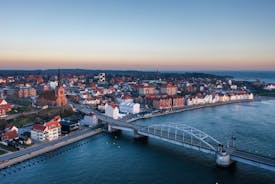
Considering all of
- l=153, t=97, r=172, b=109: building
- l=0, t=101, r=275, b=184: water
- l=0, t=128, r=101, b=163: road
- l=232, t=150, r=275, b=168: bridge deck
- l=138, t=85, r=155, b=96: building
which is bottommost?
l=0, t=101, r=275, b=184: water

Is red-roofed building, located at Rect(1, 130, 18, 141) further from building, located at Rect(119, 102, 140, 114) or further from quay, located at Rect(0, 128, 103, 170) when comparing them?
building, located at Rect(119, 102, 140, 114)

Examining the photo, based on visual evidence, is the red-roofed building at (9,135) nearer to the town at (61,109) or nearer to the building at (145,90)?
the town at (61,109)

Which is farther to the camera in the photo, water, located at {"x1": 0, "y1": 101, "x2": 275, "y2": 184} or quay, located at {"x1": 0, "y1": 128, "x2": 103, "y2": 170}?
quay, located at {"x1": 0, "y1": 128, "x2": 103, "y2": 170}

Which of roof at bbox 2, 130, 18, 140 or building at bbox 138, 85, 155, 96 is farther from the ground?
building at bbox 138, 85, 155, 96

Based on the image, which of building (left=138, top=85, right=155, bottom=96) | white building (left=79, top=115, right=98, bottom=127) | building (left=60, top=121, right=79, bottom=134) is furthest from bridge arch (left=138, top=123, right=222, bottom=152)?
building (left=138, top=85, right=155, bottom=96)

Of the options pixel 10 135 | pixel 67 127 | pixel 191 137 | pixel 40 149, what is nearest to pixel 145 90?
pixel 67 127

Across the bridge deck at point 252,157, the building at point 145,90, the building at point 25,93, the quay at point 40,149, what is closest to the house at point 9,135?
the quay at point 40,149

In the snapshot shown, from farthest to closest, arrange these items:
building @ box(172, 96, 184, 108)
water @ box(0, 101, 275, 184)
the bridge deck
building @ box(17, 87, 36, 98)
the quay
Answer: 1. building @ box(17, 87, 36, 98)
2. building @ box(172, 96, 184, 108)
3. the quay
4. the bridge deck
5. water @ box(0, 101, 275, 184)
